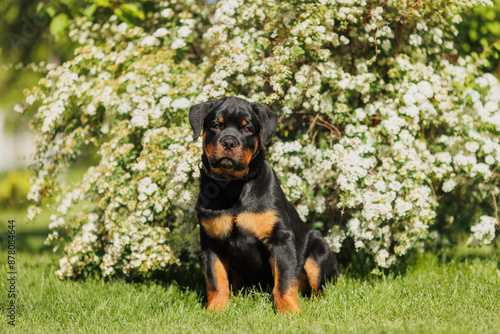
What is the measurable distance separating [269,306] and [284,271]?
272 mm

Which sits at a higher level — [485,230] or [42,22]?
[42,22]

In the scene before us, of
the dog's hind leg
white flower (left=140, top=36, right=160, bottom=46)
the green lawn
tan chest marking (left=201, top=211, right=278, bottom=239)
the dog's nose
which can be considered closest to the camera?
the green lawn

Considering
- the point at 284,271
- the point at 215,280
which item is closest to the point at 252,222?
the point at 284,271

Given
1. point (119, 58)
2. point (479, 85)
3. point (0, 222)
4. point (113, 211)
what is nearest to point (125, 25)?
point (119, 58)

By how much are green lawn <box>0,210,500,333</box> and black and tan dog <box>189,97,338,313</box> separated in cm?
20

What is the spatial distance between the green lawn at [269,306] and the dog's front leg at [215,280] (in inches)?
3.3

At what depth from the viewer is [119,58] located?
4.26m

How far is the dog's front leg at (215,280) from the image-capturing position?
133 inches

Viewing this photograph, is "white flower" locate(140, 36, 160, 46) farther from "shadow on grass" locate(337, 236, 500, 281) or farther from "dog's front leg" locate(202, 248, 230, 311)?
"shadow on grass" locate(337, 236, 500, 281)

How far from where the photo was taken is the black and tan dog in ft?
10.8

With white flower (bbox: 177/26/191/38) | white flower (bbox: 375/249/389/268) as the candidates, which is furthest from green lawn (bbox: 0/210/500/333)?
white flower (bbox: 177/26/191/38)

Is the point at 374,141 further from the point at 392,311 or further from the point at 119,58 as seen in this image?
the point at 119,58

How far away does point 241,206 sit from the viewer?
3367mm

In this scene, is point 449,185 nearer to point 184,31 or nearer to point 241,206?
point 241,206
